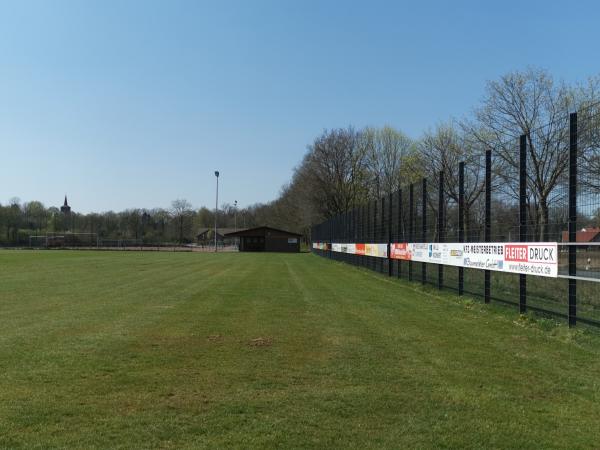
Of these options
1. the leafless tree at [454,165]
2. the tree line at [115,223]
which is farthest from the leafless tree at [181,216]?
the leafless tree at [454,165]

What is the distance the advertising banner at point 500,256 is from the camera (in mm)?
9469

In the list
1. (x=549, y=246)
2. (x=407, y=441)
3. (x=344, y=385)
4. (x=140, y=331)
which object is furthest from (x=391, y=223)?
(x=407, y=441)

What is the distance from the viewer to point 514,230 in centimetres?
1206

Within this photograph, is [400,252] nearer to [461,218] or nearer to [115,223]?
[461,218]

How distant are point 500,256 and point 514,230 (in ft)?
2.83

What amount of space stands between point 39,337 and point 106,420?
4478 millimetres

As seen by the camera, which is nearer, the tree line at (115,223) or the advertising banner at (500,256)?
the advertising banner at (500,256)

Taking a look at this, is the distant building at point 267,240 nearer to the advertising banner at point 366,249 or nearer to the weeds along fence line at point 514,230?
the advertising banner at point 366,249

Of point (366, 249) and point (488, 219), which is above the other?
point (488, 219)

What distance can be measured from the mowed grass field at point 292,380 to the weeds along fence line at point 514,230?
989 mm

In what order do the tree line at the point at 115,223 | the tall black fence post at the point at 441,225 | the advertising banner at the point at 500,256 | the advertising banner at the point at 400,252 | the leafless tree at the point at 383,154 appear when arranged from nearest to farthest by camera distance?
the advertising banner at the point at 500,256, the tall black fence post at the point at 441,225, the advertising banner at the point at 400,252, the leafless tree at the point at 383,154, the tree line at the point at 115,223

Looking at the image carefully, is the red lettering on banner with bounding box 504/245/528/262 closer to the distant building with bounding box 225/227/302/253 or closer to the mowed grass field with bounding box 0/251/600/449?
the mowed grass field with bounding box 0/251/600/449

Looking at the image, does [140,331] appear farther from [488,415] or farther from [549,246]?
[549,246]

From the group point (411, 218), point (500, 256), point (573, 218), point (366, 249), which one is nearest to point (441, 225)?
point (411, 218)
